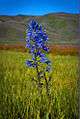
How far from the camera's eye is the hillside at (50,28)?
2.04 metres

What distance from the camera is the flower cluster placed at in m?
1.96

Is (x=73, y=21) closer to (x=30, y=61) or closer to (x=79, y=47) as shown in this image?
(x=79, y=47)

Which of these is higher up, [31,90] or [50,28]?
[50,28]

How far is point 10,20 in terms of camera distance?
208 cm

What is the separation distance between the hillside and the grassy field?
3.8 inches

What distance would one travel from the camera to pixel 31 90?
204cm

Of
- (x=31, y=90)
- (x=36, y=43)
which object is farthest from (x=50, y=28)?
(x=31, y=90)

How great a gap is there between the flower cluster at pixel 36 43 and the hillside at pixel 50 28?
0.14ft

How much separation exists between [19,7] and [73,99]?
2.22 feet

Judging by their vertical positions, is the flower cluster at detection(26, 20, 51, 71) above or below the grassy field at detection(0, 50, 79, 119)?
above

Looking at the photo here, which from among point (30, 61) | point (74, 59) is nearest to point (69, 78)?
point (74, 59)

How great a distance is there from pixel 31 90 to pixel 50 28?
1.34 feet

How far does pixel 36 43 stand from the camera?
77.2 inches

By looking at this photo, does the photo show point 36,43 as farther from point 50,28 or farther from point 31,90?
point 31,90
